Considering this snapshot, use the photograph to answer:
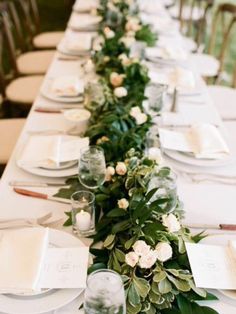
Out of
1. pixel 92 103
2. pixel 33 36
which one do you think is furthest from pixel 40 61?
pixel 92 103

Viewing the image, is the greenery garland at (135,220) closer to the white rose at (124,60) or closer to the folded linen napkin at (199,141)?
the folded linen napkin at (199,141)

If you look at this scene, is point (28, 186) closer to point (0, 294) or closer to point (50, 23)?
point (0, 294)

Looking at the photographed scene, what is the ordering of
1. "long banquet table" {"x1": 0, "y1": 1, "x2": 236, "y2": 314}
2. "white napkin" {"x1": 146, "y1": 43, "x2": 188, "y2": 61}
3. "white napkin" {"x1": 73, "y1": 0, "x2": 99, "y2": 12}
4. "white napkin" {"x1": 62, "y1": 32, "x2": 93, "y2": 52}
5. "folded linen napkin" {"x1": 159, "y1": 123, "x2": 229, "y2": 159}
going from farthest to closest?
"white napkin" {"x1": 73, "y1": 0, "x2": 99, "y2": 12}
"white napkin" {"x1": 62, "y1": 32, "x2": 93, "y2": 52}
"white napkin" {"x1": 146, "y1": 43, "x2": 188, "y2": 61}
"folded linen napkin" {"x1": 159, "y1": 123, "x2": 229, "y2": 159}
"long banquet table" {"x1": 0, "y1": 1, "x2": 236, "y2": 314}

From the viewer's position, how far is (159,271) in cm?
101

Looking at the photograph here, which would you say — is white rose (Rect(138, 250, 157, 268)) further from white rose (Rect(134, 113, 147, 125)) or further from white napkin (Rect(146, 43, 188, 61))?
white napkin (Rect(146, 43, 188, 61))

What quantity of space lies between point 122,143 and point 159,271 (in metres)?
0.52

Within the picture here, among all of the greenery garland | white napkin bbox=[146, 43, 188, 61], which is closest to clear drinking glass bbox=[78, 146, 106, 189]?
the greenery garland

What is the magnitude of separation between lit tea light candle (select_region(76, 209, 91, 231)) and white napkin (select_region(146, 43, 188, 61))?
154 cm

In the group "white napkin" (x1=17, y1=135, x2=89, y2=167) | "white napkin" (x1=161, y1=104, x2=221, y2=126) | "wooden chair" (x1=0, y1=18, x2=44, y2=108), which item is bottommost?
"wooden chair" (x1=0, y1=18, x2=44, y2=108)

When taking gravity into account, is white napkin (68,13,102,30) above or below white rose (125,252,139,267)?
below

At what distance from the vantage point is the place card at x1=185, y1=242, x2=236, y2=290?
1048 millimetres

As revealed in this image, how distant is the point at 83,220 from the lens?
48.7 inches

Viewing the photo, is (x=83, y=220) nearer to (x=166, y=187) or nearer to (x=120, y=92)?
(x=166, y=187)

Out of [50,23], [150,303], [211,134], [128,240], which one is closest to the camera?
[150,303]
